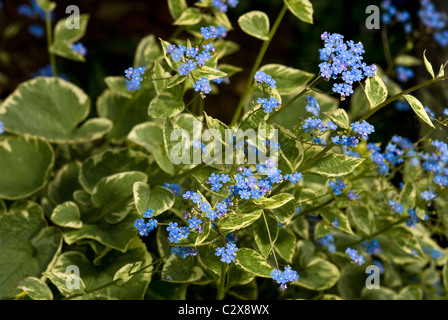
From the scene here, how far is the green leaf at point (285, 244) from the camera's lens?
144 centimetres

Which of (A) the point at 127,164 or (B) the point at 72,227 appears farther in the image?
(A) the point at 127,164

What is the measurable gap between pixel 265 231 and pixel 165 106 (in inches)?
15.6

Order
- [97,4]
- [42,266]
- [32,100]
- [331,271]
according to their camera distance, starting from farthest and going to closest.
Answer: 1. [97,4]
2. [32,100]
3. [331,271]
4. [42,266]

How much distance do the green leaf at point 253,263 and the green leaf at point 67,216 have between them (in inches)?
19.4

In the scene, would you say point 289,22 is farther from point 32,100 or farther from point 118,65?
point 32,100

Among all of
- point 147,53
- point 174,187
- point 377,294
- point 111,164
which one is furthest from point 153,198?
point 377,294

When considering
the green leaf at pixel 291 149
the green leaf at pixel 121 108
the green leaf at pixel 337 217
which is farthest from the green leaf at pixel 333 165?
the green leaf at pixel 121 108

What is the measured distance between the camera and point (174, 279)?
138 cm

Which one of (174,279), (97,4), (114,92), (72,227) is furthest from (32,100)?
(97,4)

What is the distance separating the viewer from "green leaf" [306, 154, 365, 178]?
1.25 meters

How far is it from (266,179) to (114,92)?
908 mm

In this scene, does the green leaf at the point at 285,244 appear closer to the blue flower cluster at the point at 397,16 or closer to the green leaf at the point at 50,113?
the green leaf at the point at 50,113

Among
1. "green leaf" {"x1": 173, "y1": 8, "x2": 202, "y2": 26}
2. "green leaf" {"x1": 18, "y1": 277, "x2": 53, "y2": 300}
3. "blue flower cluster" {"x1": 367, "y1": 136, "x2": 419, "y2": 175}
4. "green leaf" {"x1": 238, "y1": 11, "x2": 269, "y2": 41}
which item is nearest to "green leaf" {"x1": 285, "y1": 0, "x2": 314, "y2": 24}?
"green leaf" {"x1": 238, "y1": 11, "x2": 269, "y2": 41}

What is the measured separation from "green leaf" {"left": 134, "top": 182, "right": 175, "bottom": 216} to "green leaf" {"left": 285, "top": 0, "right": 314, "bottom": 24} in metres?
0.61
